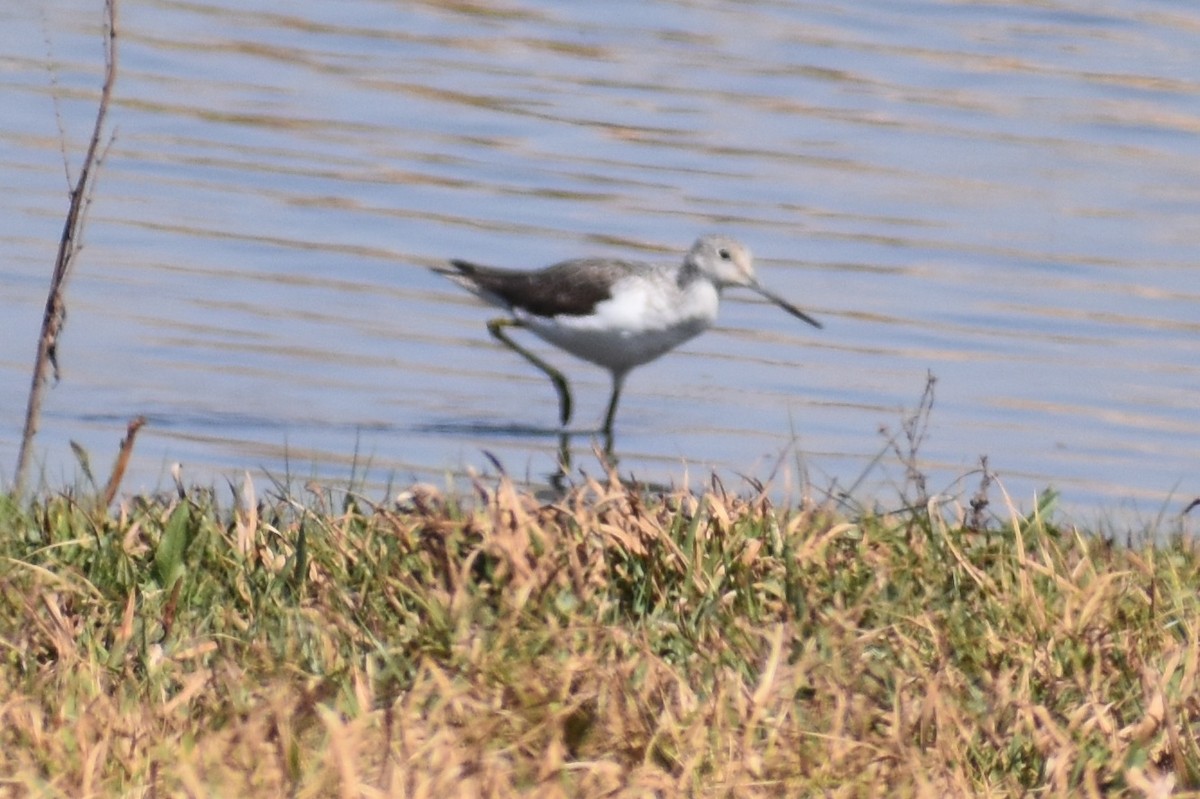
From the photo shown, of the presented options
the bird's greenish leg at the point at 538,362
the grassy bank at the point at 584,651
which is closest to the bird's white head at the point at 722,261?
the bird's greenish leg at the point at 538,362

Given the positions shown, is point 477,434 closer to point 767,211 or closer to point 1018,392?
point 1018,392

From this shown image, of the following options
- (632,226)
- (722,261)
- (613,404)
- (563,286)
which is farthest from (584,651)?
(632,226)

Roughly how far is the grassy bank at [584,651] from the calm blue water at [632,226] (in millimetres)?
621

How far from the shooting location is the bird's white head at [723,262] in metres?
10.2

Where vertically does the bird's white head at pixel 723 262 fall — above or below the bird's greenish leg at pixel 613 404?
above

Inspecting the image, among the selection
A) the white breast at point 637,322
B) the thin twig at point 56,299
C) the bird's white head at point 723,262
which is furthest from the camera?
the bird's white head at point 723,262

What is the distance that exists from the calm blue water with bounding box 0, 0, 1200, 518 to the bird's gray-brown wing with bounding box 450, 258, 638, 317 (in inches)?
17.4

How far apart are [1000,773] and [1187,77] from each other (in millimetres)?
13789

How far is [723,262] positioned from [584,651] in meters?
5.66

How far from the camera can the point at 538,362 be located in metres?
10.4

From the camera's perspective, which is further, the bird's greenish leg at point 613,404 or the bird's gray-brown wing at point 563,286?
the bird's gray-brown wing at point 563,286

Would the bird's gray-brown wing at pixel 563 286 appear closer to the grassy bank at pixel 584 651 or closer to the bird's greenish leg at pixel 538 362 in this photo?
the bird's greenish leg at pixel 538 362

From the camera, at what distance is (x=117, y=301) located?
1127 centimetres

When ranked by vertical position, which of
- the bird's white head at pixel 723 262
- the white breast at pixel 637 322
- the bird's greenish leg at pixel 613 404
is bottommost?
the bird's greenish leg at pixel 613 404
